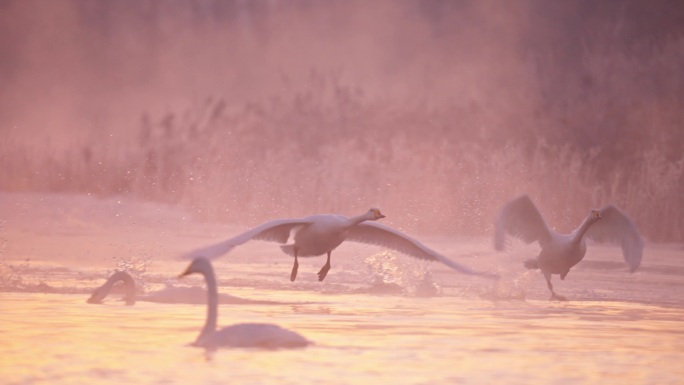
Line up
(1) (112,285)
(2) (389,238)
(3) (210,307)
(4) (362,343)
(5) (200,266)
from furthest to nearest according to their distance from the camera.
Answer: (1) (112,285) < (2) (389,238) < (4) (362,343) < (5) (200,266) < (3) (210,307)

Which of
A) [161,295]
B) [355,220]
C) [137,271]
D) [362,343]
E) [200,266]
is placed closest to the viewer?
[200,266]

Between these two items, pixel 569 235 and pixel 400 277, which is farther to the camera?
pixel 400 277

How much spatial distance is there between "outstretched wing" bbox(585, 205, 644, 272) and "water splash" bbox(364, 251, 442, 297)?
367 cm

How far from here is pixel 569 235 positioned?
21484 millimetres

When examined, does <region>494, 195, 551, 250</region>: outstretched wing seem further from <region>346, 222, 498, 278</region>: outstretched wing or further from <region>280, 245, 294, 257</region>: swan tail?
<region>280, 245, 294, 257</region>: swan tail

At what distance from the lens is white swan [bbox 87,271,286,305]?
72.0 feet

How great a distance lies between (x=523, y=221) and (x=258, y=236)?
546 cm

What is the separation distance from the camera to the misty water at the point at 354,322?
14414 mm

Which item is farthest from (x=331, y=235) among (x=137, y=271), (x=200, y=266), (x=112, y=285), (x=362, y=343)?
(x=137, y=271)

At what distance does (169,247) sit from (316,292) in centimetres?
1045

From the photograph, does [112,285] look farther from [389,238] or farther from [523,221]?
[523,221]

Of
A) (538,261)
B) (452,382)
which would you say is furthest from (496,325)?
(452,382)

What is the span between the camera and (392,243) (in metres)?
18.7

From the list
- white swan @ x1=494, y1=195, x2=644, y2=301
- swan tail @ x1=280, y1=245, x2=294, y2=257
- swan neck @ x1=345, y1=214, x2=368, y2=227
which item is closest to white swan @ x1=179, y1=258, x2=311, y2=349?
swan neck @ x1=345, y1=214, x2=368, y2=227
